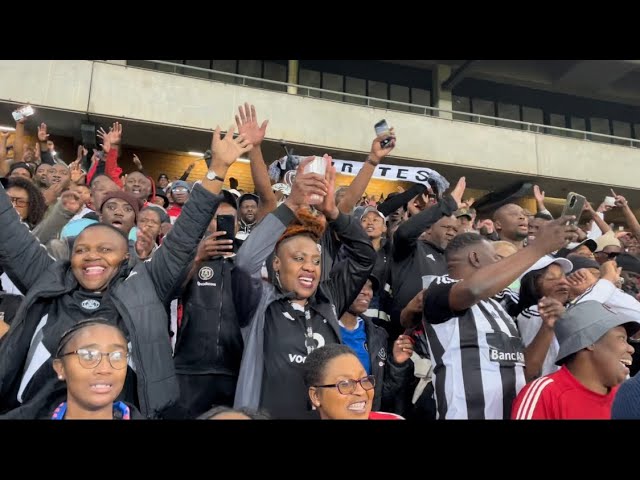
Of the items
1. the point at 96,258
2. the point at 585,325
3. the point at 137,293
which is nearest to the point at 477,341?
the point at 585,325

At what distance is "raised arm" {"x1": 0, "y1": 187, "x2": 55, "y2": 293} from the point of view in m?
2.80

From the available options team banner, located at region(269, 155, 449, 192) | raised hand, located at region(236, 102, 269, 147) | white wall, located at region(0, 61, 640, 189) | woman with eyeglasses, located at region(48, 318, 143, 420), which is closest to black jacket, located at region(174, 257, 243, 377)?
raised hand, located at region(236, 102, 269, 147)

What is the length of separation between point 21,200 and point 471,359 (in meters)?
3.41

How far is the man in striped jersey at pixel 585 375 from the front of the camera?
2586 millimetres

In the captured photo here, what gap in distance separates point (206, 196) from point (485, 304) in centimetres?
160

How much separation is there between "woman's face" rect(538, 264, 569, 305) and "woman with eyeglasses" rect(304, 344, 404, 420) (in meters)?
1.56

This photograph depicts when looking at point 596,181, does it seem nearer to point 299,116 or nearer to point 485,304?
point 299,116

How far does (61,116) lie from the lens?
13.5 meters

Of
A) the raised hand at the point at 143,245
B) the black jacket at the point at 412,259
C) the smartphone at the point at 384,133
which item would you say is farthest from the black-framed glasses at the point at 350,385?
the smartphone at the point at 384,133

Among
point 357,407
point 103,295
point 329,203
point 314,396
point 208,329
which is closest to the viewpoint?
point 357,407

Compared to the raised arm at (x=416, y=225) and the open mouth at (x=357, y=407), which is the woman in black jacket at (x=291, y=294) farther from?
the raised arm at (x=416, y=225)

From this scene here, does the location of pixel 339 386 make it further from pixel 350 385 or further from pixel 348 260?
pixel 348 260

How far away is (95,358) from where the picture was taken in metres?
2.18
